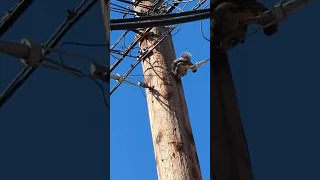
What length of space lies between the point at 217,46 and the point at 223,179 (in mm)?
408

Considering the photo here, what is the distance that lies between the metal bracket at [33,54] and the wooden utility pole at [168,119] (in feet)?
9.10

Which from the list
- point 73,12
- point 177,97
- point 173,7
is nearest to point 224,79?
point 73,12

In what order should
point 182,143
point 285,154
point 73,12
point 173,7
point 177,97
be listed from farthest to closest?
1. point 173,7
2. point 177,97
3. point 182,143
4. point 73,12
5. point 285,154

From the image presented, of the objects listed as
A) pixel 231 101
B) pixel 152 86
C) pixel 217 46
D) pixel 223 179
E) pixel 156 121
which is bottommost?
pixel 223 179

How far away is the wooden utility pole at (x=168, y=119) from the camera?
4879mm

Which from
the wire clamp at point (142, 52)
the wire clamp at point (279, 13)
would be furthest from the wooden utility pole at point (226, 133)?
the wire clamp at point (142, 52)

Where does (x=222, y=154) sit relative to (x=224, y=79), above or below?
below

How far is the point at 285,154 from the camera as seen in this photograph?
1713 millimetres

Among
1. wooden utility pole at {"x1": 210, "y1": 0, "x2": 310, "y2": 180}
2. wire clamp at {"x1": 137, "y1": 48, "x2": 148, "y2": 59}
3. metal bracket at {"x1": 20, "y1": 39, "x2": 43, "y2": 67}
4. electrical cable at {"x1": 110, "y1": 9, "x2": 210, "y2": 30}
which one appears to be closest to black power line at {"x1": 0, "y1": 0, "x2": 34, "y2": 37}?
metal bracket at {"x1": 20, "y1": 39, "x2": 43, "y2": 67}

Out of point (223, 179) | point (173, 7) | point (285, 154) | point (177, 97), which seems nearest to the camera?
point (223, 179)

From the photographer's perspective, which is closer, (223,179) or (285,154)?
(223,179)

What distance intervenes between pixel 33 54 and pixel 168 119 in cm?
306

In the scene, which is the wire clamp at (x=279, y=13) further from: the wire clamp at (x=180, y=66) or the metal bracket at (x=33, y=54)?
the wire clamp at (x=180, y=66)

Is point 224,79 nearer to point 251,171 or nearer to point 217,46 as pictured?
point 217,46
